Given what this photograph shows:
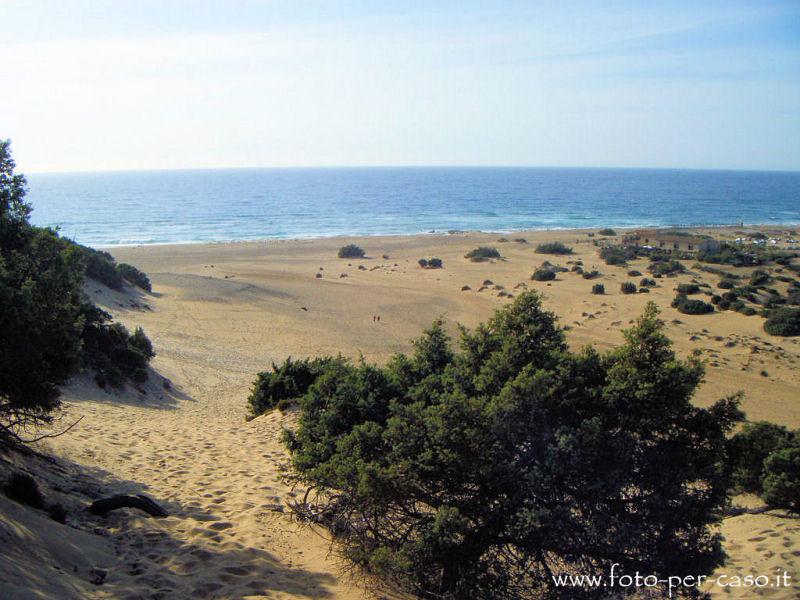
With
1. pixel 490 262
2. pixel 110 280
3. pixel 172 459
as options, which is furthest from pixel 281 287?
pixel 172 459

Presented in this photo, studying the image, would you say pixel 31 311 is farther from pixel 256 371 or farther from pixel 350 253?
pixel 350 253

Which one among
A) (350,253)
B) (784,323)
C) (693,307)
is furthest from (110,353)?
(350,253)

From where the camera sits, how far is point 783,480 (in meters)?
10.4

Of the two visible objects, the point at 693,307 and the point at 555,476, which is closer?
the point at 555,476

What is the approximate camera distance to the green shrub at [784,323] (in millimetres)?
27047

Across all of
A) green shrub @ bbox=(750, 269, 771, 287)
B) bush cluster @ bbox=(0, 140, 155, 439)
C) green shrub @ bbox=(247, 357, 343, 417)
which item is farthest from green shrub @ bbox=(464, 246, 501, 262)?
bush cluster @ bbox=(0, 140, 155, 439)

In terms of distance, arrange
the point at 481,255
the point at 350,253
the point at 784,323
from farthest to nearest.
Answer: the point at 350,253 < the point at 481,255 < the point at 784,323

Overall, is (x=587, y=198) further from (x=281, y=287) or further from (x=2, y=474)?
(x=2, y=474)

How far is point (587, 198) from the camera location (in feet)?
452

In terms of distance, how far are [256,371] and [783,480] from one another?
17.1 meters

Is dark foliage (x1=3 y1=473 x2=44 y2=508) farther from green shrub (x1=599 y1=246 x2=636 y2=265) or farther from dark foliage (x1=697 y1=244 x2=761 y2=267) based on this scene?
dark foliage (x1=697 y1=244 x2=761 y2=267)

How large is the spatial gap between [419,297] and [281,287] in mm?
9711

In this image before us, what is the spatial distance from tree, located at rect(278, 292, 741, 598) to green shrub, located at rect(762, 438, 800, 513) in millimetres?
5655

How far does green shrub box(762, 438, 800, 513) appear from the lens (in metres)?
10.3
